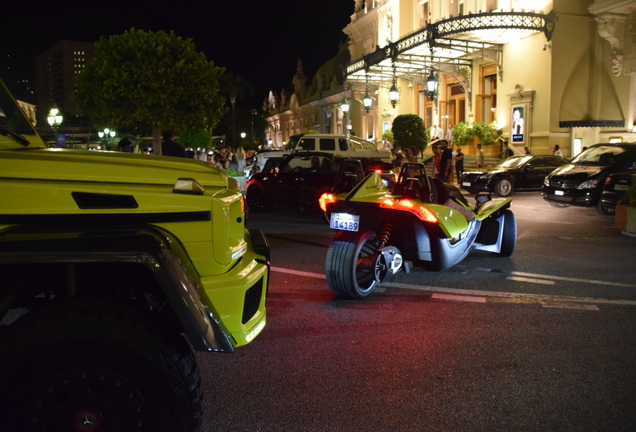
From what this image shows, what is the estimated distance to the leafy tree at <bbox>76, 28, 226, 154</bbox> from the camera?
20.6m

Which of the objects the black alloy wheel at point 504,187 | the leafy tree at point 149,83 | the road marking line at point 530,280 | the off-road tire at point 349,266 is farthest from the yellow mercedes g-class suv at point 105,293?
the leafy tree at point 149,83

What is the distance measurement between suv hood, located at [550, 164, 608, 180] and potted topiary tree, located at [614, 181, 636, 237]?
174 inches

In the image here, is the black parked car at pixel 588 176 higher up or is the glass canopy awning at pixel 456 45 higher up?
the glass canopy awning at pixel 456 45

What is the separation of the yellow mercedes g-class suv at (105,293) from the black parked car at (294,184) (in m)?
9.25

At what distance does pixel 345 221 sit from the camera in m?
6.13

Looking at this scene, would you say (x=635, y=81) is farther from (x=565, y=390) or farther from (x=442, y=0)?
(x=565, y=390)

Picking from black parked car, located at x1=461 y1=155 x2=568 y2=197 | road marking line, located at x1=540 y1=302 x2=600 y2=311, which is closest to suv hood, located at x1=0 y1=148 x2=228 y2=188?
road marking line, located at x1=540 y1=302 x2=600 y2=311

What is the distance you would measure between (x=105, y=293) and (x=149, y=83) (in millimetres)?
19057

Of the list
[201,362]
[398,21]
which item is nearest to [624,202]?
[201,362]

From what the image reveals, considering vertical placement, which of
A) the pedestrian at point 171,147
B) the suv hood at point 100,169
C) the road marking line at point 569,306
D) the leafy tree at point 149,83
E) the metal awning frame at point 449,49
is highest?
the metal awning frame at point 449,49

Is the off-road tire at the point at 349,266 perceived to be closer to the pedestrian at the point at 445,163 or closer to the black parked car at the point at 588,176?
the black parked car at the point at 588,176

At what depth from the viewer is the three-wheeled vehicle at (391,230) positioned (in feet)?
19.6

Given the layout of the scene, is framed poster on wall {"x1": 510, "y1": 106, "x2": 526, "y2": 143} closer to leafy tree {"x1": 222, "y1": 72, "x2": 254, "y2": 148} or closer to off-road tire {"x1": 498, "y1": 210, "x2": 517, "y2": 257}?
off-road tire {"x1": 498, "y1": 210, "x2": 517, "y2": 257}

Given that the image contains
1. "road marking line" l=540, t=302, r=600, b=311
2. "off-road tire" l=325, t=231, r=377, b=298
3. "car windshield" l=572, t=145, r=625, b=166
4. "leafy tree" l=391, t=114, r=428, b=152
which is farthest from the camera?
"leafy tree" l=391, t=114, r=428, b=152
